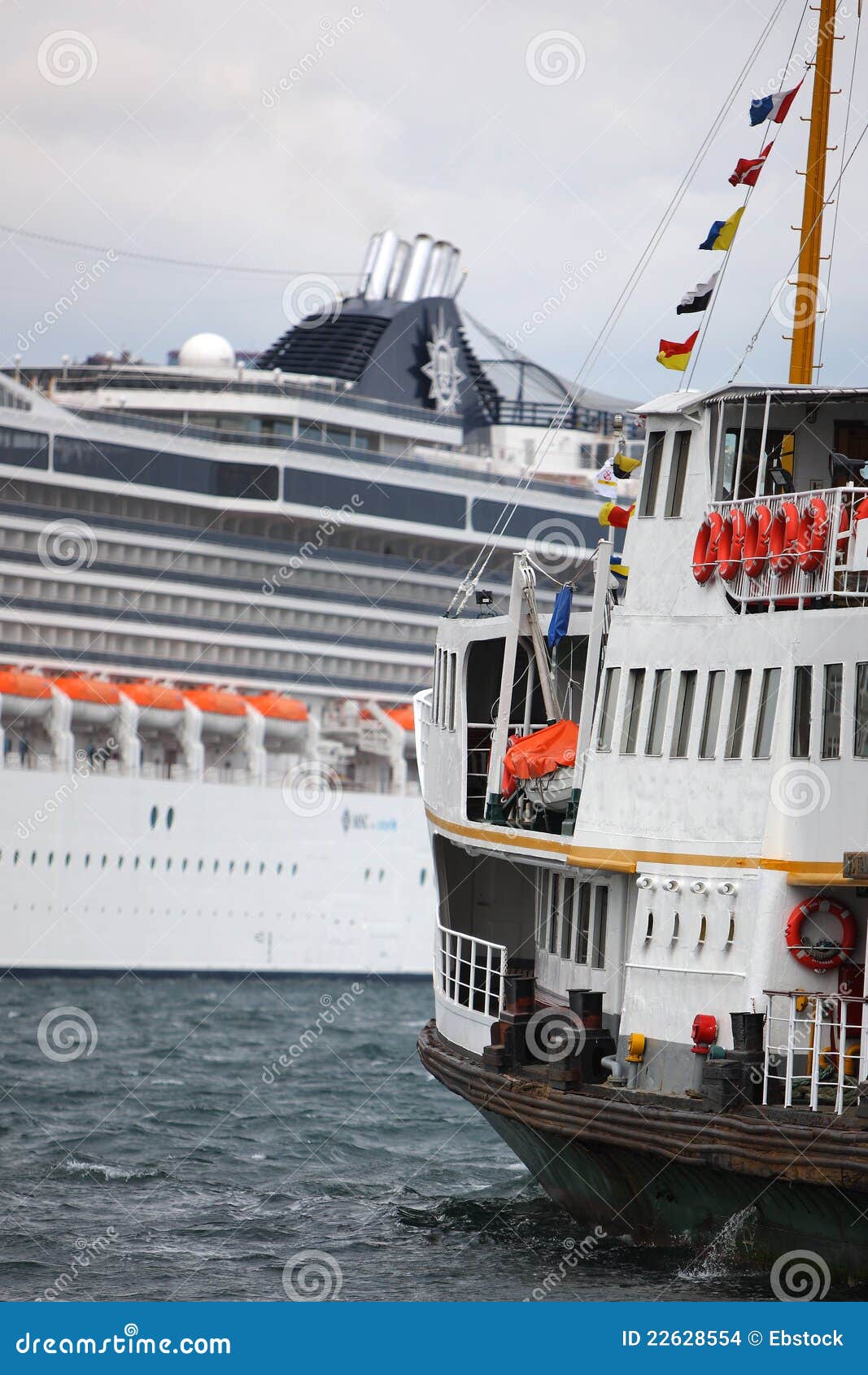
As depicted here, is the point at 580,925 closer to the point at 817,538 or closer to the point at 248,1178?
the point at 817,538

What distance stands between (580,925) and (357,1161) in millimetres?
7761

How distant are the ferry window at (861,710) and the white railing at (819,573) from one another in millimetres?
688

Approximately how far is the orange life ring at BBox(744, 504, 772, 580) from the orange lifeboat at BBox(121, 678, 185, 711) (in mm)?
45018

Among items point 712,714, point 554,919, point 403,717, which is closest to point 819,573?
point 712,714

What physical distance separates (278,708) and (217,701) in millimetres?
2470

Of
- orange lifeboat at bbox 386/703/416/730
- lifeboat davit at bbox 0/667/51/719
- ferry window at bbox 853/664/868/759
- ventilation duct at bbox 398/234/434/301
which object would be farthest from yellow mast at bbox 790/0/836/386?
ventilation duct at bbox 398/234/434/301

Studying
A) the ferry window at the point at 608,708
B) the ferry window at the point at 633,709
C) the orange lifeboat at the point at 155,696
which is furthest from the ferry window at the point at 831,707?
the orange lifeboat at the point at 155,696

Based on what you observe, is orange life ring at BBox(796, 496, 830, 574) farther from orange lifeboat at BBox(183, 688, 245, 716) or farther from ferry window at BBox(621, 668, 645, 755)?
orange lifeboat at BBox(183, 688, 245, 716)

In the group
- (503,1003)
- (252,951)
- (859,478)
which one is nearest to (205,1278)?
(503,1003)

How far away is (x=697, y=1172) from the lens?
690 inches

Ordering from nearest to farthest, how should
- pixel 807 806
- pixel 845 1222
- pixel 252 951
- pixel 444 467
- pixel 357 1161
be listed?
pixel 845 1222
pixel 807 806
pixel 357 1161
pixel 252 951
pixel 444 467

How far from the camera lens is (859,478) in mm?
19984

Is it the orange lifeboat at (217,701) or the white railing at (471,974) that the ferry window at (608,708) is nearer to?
the white railing at (471,974)

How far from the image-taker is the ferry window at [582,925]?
20969mm
